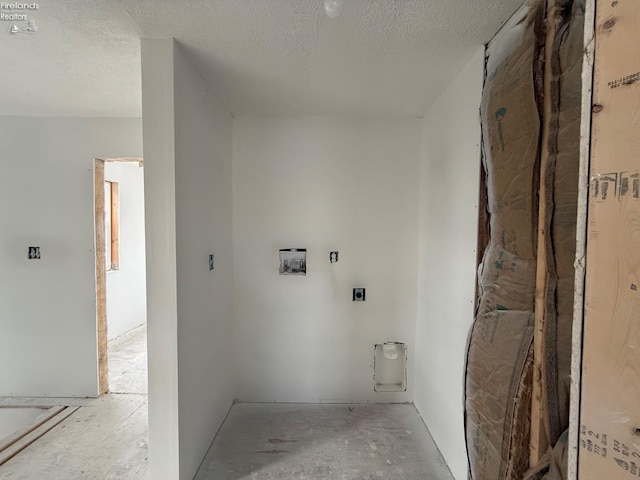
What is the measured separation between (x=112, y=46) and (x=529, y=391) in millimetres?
2471

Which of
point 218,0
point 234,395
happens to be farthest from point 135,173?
point 218,0

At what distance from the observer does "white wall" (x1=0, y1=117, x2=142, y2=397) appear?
2.54 m

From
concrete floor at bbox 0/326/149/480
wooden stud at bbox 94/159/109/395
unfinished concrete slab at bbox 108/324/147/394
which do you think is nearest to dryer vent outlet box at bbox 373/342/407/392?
concrete floor at bbox 0/326/149/480

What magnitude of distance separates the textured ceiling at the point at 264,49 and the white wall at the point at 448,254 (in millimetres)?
239

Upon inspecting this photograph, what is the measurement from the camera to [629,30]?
1.91 ft

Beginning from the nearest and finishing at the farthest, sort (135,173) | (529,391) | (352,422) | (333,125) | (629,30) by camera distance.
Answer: (629,30) → (529,391) → (352,422) → (333,125) → (135,173)

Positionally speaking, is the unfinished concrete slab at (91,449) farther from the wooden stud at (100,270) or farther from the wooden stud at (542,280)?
the wooden stud at (542,280)

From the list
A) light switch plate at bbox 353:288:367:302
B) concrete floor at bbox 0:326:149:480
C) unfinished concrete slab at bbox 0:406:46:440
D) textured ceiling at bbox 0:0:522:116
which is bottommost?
unfinished concrete slab at bbox 0:406:46:440

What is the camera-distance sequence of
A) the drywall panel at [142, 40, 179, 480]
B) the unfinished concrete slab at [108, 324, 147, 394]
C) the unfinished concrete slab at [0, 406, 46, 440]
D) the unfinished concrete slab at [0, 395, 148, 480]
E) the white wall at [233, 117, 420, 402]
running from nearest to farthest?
1. the drywall panel at [142, 40, 179, 480]
2. the unfinished concrete slab at [0, 395, 148, 480]
3. the unfinished concrete slab at [0, 406, 46, 440]
4. the white wall at [233, 117, 420, 402]
5. the unfinished concrete slab at [108, 324, 147, 394]

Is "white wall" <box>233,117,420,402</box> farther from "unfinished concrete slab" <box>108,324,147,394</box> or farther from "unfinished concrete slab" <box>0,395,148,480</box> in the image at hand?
"unfinished concrete slab" <box>108,324,147,394</box>

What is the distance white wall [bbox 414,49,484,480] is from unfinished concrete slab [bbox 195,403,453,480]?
187 millimetres

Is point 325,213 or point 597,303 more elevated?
point 325,213

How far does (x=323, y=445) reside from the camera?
2.01 m

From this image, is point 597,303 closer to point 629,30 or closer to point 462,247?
point 629,30
